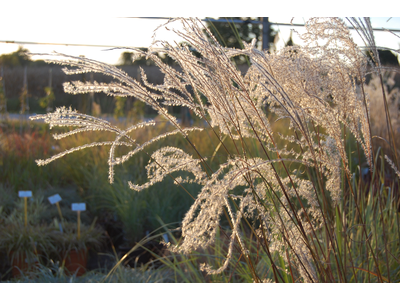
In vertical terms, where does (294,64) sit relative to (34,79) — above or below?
below

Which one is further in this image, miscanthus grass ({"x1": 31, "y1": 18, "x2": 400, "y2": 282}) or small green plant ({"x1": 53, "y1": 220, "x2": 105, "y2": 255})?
small green plant ({"x1": 53, "y1": 220, "x2": 105, "y2": 255})

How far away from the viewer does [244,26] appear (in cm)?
656

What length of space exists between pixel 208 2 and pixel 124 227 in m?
2.20

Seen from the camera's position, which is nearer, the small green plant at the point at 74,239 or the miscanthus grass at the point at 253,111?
the miscanthus grass at the point at 253,111

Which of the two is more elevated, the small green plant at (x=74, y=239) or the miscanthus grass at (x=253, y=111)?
the miscanthus grass at (x=253, y=111)

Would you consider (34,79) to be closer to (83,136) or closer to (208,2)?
(83,136)

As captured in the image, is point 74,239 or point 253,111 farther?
point 74,239

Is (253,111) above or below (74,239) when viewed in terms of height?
above

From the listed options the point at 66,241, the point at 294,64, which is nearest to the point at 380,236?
the point at 294,64

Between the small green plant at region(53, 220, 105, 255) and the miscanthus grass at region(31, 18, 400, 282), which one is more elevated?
the miscanthus grass at region(31, 18, 400, 282)
